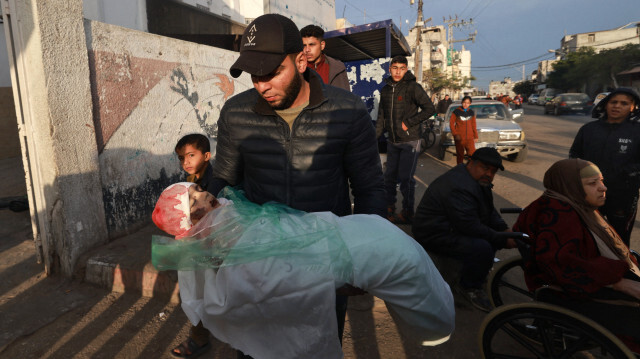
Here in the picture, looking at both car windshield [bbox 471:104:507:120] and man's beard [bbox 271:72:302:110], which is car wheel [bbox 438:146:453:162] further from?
man's beard [bbox 271:72:302:110]

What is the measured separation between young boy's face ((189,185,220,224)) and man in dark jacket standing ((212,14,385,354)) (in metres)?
0.32

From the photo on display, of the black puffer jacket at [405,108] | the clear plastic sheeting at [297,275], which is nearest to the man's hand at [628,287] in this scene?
the clear plastic sheeting at [297,275]

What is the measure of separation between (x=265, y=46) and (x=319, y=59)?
8.42 feet

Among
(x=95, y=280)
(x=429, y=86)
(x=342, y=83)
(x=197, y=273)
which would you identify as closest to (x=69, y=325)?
(x=95, y=280)

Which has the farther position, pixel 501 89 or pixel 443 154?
pixel 501 89

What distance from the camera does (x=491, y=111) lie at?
10133mm

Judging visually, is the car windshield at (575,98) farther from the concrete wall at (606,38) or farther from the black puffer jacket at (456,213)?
the concrete wall at (606,38)

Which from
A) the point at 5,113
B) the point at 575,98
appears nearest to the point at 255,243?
the point at 5,113

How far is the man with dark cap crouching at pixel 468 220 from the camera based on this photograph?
293 cm

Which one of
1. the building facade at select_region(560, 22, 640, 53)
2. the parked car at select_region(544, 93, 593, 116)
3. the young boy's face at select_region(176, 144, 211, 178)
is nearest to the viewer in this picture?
the young boy's face at select_region(176, 144, 211, 178)

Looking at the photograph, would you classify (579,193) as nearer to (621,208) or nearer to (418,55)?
(621,208)

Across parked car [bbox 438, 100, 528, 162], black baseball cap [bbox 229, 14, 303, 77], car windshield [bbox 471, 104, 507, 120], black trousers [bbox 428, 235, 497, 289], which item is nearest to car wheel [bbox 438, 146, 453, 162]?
parked car [bbox 438, 100, 528, 162]

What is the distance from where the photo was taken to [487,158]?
115 inches

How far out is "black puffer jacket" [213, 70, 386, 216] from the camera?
167 centimetres
